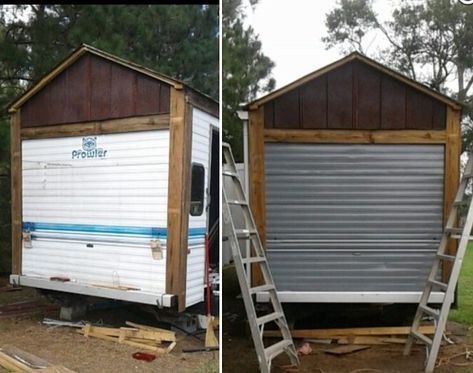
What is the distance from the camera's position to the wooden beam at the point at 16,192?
2285mm

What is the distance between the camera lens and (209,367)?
214 centimetres

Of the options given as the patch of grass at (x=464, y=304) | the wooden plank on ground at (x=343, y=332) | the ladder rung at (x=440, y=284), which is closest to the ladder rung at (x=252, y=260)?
the wooden plank on ground at (x=343, y=332)

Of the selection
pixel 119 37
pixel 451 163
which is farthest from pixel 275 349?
pixel 119 37

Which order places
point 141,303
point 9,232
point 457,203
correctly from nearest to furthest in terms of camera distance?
point 457,203 < point 141,303 < point 9,232

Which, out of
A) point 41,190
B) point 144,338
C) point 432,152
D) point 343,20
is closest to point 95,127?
point 41,190

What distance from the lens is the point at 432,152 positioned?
6.74ft

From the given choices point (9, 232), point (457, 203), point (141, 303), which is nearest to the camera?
point (457, 203)

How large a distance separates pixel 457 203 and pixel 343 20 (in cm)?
77

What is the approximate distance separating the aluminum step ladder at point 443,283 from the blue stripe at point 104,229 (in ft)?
2.77

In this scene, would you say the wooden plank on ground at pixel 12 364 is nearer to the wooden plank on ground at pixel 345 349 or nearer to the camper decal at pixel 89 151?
the camper decal at pixel 89 151

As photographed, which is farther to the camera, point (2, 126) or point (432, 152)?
point (2, 126)

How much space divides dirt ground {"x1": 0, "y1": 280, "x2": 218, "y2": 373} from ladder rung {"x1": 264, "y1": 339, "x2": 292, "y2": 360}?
0.20 metres

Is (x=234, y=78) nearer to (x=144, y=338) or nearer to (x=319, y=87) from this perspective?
(x=319, y=87)

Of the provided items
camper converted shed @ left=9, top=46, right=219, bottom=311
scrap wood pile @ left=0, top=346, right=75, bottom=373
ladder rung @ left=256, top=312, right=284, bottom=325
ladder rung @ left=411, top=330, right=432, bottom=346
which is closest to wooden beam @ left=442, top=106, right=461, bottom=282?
ladder rung @ left=411, top=330, right=432, bottom=346
